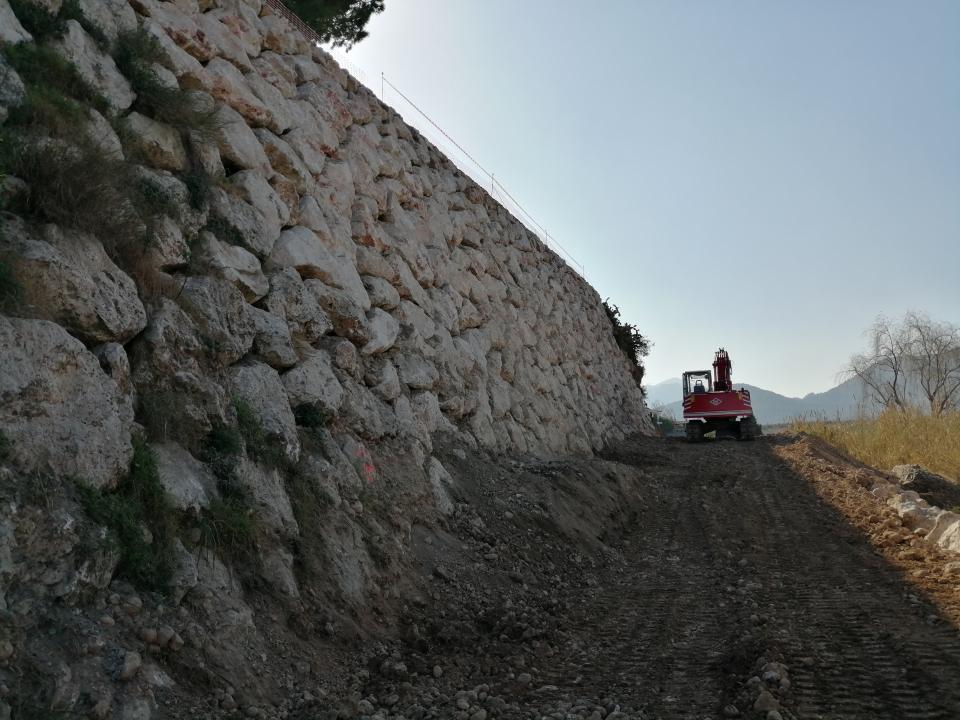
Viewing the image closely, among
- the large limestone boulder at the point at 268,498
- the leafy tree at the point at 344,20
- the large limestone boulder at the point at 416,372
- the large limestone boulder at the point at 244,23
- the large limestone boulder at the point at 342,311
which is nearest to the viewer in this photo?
the large limestone boulder at the point at 268,498

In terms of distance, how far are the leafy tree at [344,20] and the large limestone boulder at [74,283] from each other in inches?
480

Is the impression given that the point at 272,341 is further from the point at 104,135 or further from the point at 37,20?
the point at 37,20

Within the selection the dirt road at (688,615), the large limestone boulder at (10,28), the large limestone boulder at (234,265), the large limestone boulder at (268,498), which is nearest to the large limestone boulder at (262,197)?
the large limestone boulder at (234,265)

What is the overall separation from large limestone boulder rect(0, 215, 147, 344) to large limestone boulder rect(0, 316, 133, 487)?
0.77 feet

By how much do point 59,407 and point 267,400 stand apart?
1856mm

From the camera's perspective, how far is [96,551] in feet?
11.6

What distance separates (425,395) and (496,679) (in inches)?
166

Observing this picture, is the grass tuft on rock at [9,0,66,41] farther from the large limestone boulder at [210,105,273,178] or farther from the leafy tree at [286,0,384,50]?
the leafy tree at [286,0,384,50]

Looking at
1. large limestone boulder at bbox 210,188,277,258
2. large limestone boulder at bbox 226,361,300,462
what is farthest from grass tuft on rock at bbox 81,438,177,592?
large limestone boulder at bbox 210,188,277,258

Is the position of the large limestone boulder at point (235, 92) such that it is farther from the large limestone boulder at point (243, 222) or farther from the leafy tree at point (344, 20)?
the leafy tree at point (344, 20)

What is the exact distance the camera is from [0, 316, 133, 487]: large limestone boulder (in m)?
3.67

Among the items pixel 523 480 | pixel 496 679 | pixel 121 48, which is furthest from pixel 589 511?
pixel 121 48

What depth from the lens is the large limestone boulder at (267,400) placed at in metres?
5.46

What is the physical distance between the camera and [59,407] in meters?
3.86
